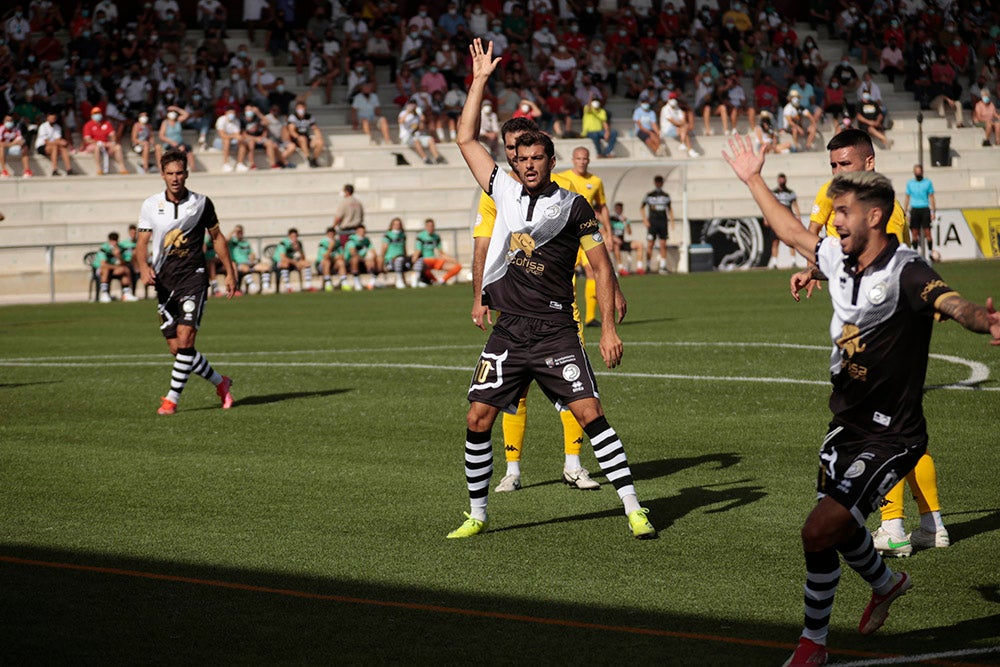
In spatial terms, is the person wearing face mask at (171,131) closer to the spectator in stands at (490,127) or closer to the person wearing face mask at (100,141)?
the person wearing face mask at (100,141)

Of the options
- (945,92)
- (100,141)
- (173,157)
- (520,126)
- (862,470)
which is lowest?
(862,470)

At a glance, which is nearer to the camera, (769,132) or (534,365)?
(534,365)

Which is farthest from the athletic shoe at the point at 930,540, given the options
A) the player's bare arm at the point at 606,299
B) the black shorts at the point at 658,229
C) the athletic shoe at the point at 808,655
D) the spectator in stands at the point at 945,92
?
the spectator in stands at the point at 945,92

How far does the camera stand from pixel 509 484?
30.9 ft

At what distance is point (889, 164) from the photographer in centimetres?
4247

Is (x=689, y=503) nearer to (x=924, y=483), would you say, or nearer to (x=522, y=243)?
(x=924, y=483)

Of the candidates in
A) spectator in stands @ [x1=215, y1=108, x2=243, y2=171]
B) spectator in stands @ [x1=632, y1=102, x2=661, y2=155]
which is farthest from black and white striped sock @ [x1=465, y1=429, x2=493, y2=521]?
spectator in stands @ [x1=632, y1=102, x2=661, y2=155]

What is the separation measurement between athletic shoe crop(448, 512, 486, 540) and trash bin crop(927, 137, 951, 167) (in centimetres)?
3708

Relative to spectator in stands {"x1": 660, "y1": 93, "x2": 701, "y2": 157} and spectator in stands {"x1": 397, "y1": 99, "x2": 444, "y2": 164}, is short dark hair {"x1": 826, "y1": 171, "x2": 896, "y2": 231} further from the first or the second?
spectator in stands {"x1": 660, "y1": 93, "x2": 701, "y2": 157}

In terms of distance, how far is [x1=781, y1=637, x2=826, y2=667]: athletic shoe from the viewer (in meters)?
5.34

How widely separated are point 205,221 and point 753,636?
9.11 metres

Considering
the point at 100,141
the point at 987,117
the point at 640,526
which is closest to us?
the point at 640,526

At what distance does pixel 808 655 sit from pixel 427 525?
Answer: 3376 millimetres

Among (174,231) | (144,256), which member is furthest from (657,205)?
(144,256)
